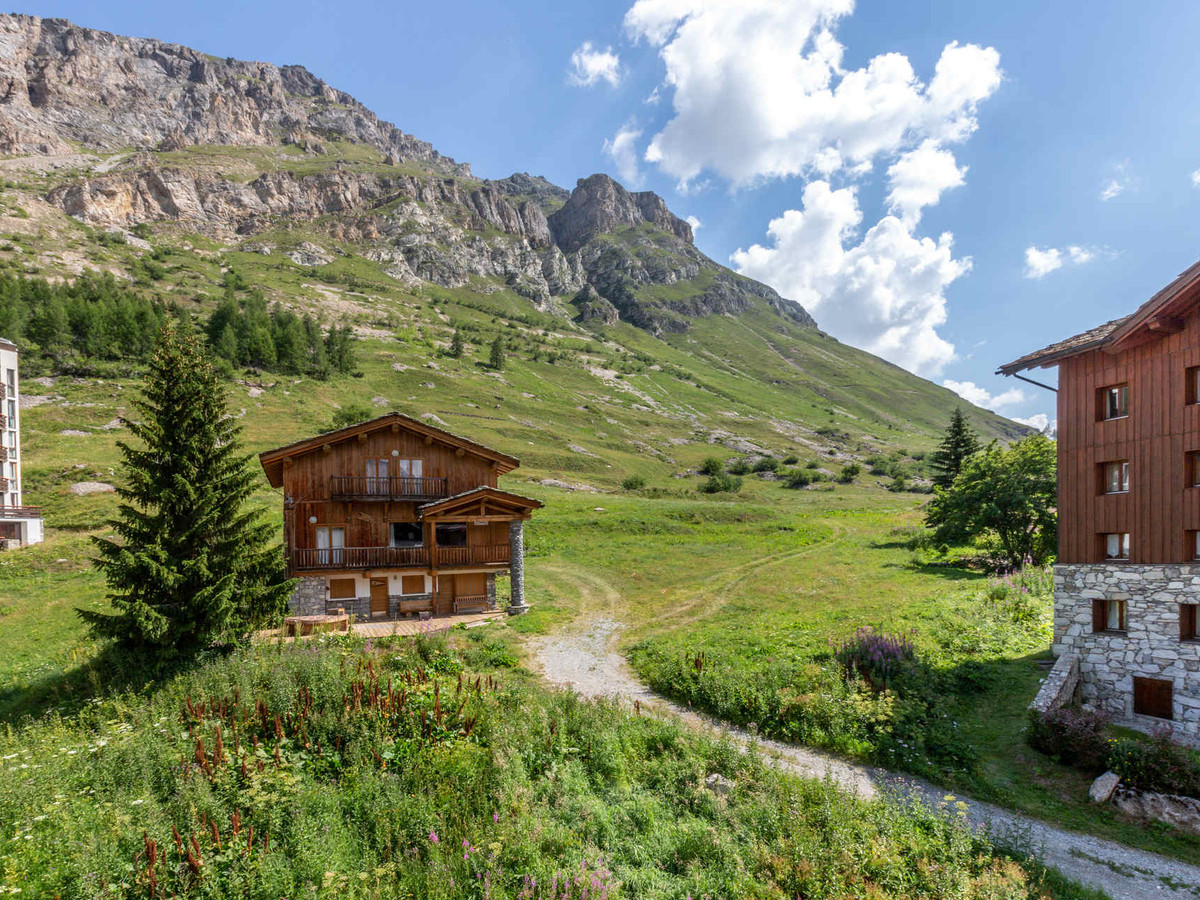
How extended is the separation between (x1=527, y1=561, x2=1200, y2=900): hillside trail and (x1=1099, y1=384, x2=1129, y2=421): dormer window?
46.8 ft

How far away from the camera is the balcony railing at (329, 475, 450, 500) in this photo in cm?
3008

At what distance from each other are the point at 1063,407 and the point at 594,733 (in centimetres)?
2133

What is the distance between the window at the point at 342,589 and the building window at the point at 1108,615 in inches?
1274

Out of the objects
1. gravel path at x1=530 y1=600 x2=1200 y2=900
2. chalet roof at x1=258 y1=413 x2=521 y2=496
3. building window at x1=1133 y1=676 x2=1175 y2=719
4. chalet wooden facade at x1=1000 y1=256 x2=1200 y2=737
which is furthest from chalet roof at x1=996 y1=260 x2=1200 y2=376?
chalet roof at x1=258 y1=413 x2=521 y2=496

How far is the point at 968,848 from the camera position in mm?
10781

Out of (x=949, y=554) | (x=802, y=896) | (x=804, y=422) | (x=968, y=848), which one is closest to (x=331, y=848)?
(x=802, y=896)

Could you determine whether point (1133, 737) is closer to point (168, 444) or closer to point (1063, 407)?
point (1063, 407)

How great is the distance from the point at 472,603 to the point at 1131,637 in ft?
92.9

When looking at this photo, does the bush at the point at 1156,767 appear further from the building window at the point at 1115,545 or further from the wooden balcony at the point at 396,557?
the wooden balcony at the point at 396,557

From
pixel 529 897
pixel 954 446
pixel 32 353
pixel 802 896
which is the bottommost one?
pixel 802 896

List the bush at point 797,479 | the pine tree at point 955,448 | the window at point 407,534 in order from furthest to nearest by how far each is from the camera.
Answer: the bush at point 797,479, the pine tree at point 955,448, the window at point 407,534

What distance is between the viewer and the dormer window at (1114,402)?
19.9m

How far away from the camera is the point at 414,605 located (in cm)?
3094

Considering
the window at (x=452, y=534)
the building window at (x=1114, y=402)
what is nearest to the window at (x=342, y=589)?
the window at (x=452, y=534)
